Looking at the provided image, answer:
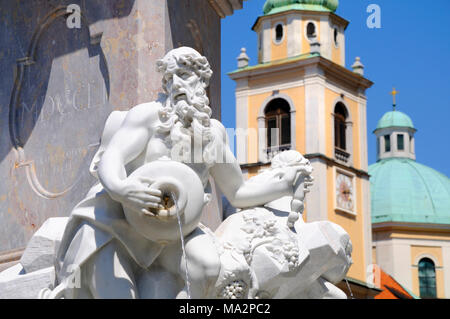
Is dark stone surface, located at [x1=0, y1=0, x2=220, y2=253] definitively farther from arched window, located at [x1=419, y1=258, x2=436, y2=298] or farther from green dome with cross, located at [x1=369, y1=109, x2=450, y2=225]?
arched window, located at [x1=419, y1=258, x2=436, y2=298]

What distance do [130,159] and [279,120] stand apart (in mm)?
47249

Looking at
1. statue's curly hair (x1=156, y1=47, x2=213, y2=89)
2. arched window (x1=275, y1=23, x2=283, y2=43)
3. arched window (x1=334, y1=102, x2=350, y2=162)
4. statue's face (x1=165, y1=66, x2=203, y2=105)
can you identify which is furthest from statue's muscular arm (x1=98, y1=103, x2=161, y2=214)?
arched window (x1=275, y1=23, x2=283, y2=43)

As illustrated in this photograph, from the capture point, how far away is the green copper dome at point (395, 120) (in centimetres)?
7038

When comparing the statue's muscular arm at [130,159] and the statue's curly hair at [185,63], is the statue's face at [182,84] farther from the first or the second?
the statue's muscular arm at [130,159]

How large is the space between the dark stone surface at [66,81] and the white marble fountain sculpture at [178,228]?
50.5 inches

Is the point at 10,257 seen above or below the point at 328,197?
below

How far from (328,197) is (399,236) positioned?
39.5 feet

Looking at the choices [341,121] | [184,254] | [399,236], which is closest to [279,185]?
[184,254]

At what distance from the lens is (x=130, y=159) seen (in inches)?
237

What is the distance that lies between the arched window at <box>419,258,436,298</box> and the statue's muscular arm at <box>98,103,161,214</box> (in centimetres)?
5625

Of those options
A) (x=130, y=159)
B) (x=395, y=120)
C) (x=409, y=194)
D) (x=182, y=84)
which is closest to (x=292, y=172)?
(x=182, y=84)

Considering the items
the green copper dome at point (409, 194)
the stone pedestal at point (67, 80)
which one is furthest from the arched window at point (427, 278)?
the stone pedestal at point (67, 80)

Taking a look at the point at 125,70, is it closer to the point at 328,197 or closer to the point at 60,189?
the point at 60,189

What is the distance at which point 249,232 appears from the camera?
637cm
